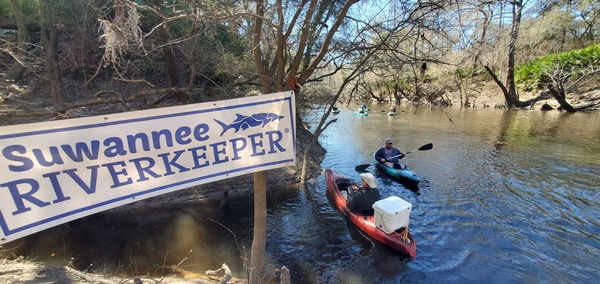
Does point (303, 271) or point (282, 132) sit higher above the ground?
point (282, 132)

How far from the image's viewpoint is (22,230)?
184cm

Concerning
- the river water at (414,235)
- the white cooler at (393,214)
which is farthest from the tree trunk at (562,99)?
the white cooler at (393,214)

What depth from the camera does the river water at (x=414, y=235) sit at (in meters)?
5.16

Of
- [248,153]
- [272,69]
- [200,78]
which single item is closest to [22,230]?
[248,153]

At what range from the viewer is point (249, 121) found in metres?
2.53

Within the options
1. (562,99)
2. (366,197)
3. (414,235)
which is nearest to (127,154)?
(366,197)

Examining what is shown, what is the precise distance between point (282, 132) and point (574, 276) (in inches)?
230

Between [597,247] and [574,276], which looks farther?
[597,247]

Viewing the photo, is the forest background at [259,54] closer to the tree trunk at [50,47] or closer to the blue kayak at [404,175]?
the tree trunk at [50,47]

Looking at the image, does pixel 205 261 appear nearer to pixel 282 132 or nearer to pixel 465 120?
pixel 282 132

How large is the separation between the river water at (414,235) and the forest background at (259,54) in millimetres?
1428

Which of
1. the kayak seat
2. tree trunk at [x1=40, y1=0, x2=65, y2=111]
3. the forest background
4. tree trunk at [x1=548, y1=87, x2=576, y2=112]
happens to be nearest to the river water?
the kayak seat

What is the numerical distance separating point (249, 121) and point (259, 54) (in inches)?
32.9

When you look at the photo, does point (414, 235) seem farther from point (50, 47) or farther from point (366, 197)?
point (50, 47)
